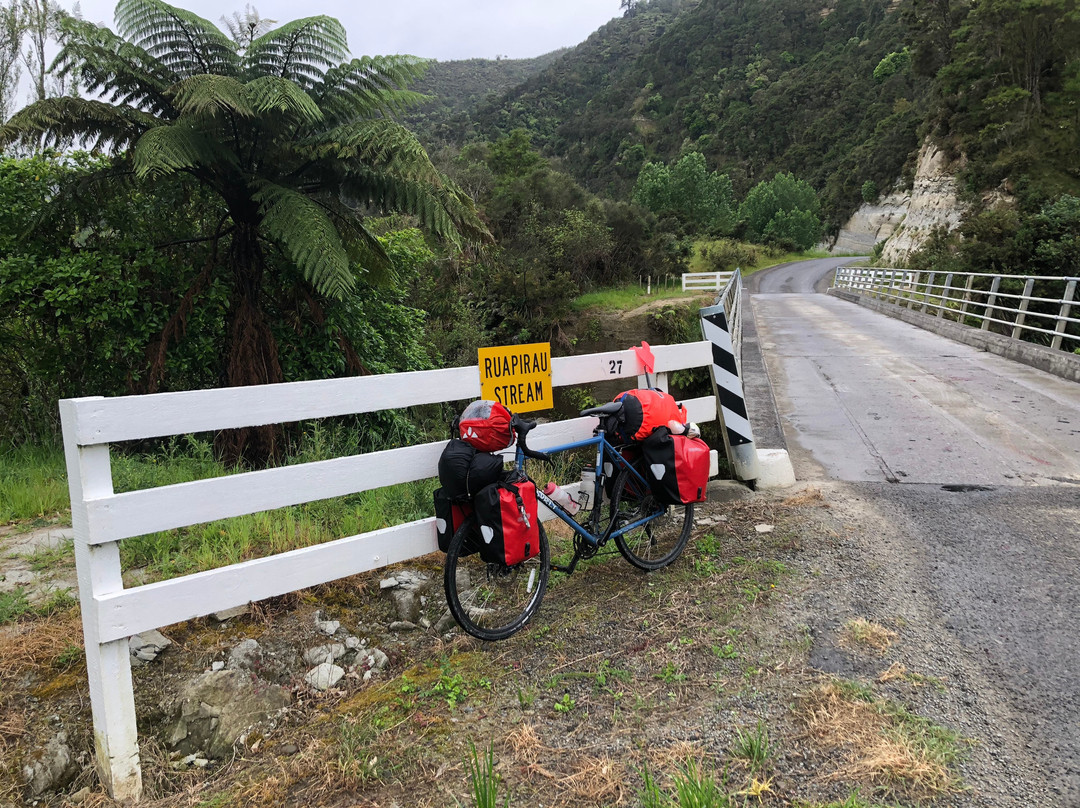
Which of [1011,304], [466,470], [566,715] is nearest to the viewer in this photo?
[566,715]

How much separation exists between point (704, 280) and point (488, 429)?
34.8 meters

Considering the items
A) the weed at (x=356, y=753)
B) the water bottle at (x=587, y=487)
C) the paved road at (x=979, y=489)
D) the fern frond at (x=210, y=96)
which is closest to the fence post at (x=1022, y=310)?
the paved road at (x=979, y=489)

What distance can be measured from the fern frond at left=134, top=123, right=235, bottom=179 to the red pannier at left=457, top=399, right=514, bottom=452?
431cm

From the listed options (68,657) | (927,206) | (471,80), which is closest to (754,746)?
(68,657)

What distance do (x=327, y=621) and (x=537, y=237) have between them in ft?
→ 95.6

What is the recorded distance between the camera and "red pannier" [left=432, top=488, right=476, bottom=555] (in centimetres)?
307

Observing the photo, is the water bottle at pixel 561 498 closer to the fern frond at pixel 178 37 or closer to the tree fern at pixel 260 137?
the tree fern at pixel 260 137

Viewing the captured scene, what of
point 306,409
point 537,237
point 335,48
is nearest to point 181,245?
point 335,48

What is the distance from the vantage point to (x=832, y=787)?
7.02 feet

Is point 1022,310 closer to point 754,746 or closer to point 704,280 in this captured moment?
point 754,746

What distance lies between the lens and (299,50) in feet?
23.4

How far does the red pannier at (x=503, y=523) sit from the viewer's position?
293cm

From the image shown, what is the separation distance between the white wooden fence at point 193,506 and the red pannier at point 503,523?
0.52 metres

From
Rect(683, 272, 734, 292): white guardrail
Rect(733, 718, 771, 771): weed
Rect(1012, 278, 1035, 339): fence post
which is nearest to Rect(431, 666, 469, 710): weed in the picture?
Rect(733, 718, 771, 771): weed
